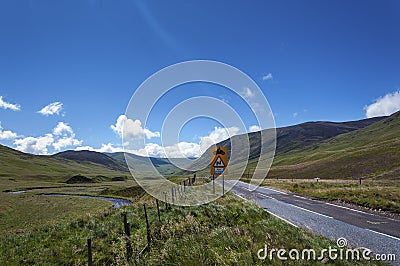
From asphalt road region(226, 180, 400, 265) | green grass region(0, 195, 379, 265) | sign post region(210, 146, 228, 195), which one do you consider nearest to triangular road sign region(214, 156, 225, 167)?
sign post region(210, 146, 228, 195)

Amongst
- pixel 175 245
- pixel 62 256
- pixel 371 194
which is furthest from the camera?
pixel 371 194

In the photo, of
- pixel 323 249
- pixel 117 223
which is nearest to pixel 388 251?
pixel 323 249

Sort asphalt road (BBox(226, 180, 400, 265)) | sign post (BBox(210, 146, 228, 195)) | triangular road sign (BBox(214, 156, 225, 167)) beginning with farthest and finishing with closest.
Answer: triangular road sign (BBox(214, 156, 225, 167)) < sign post (BBox(210, 146, 228, 195)) < asphalt road (BBox(226, 180, 400, 265))

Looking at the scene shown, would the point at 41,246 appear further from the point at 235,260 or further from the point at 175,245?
the point at 235,260

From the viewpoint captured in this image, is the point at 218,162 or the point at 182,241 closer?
the point at 182,241

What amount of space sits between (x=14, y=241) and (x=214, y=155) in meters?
14.6

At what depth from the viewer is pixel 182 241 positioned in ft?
29.1

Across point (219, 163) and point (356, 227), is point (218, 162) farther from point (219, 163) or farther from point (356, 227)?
point (356, 227)

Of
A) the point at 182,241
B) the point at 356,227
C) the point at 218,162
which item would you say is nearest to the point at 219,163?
the point at 218,162

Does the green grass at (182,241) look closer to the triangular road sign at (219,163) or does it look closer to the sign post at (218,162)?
the sign post at (218,162)

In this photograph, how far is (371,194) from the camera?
21.9 m

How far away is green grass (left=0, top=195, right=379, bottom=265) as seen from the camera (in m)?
7.45

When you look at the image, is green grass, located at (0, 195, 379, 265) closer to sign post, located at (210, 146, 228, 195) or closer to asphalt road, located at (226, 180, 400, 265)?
asphalt road, located at (226, 180, 400, 265)

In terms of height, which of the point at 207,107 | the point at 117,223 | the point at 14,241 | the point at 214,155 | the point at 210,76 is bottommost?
the point at 14,241
